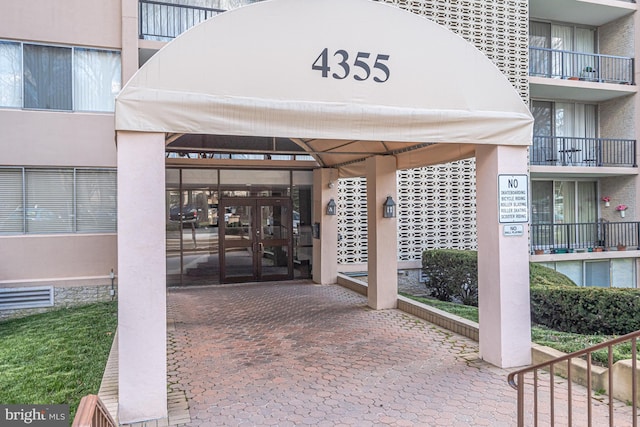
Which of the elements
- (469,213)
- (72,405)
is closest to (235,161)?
(469,213)

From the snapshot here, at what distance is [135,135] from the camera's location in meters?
4.67

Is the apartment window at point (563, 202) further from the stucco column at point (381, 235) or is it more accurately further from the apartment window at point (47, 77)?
the apartment window at point (47, 77)

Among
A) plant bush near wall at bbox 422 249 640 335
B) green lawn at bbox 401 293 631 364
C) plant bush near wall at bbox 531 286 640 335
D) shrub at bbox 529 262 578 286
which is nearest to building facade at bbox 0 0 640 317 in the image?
shrub at bbox 529 262 578 286

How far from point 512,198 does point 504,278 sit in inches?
41.8

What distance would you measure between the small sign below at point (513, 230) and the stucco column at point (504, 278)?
0.04 metres

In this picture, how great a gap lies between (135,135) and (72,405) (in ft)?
9.72

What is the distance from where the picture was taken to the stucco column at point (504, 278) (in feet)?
19.7

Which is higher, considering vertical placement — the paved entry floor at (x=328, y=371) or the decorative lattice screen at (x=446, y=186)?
the decorative lattice screen at (x=446, y=186)

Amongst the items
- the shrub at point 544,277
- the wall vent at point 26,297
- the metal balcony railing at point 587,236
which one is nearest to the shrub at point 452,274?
the shrub at point 544,277

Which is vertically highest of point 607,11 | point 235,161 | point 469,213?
point 607,11

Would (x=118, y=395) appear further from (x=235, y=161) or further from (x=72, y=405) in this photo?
(x=235, y=161)

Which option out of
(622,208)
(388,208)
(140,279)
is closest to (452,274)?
(388,208)

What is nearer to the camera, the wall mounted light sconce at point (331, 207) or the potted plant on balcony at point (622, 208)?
the wall mounted light sconce at point (331, 207)

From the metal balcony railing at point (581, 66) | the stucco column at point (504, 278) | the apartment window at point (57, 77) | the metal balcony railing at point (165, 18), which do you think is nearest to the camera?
the stucco column at point (504, 278)
